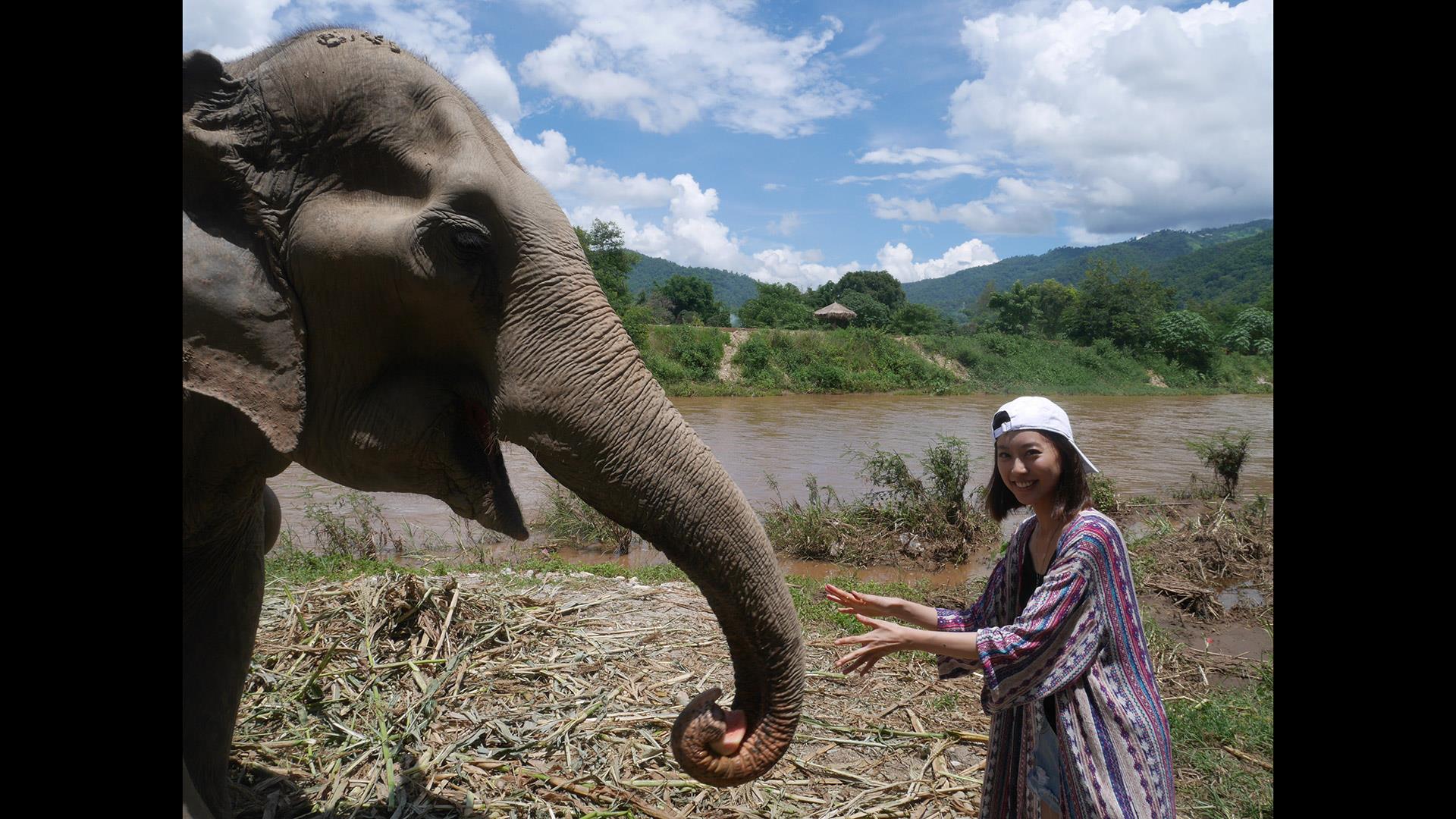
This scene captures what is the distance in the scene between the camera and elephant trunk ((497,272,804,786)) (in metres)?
1.68

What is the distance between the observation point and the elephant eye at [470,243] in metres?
1.65

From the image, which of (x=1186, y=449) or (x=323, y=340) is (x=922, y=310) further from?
(x=323, y=340)

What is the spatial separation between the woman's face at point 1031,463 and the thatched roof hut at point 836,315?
61.2 meters

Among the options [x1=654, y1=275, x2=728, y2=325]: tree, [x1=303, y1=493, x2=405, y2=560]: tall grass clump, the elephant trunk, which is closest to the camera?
the elephant trunk

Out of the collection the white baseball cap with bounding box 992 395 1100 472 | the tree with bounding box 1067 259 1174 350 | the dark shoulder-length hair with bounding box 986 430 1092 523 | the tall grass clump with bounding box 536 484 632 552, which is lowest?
the tall grass clump with bounding box 536 484 632 552

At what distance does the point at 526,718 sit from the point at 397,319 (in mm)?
2560

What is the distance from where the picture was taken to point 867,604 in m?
2.23

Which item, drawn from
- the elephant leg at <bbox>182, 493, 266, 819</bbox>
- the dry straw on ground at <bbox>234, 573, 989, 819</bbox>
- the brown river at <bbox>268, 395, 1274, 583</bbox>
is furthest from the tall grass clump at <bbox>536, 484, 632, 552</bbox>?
the elephant leg at <bbox>182, 493, 266, 819</bbox>

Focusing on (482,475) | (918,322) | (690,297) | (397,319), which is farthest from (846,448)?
(690,297)

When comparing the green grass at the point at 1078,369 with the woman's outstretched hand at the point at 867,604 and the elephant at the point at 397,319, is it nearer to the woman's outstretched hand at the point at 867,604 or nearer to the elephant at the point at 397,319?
the woman's outstretched hand at the point at 867,604

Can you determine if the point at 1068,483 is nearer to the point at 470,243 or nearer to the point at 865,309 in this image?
the point at 470,243

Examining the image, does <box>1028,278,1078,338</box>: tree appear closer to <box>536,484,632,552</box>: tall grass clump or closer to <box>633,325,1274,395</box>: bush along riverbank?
<box>633,325,1274,395</box>: bush along riverbank

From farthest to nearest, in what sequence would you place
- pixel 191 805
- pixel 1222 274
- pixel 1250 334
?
pixel 1222 274
pixel 1250 334
pixel 191 805

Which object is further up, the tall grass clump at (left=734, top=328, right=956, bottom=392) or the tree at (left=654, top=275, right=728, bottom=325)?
the tree at (left=654, top=275, right=728, bottom=325)
